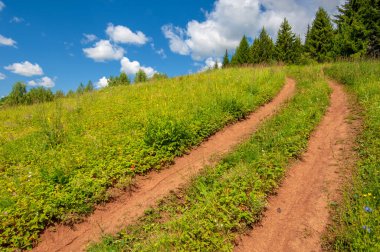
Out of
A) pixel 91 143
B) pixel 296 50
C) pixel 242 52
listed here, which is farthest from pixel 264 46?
pixel 91 143

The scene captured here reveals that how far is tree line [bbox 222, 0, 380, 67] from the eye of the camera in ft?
80.1

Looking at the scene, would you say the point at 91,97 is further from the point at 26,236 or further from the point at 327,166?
the point at 327,166

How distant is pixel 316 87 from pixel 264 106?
11.6ft

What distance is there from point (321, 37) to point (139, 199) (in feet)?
114

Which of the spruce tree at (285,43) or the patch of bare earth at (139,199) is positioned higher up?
the spruce tree at (285,43)

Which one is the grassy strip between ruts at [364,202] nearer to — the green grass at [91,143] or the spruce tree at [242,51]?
the green grass at [91,143]

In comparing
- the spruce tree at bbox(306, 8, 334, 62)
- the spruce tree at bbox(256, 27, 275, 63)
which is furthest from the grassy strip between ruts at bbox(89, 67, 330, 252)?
the spruce tree at bbox(256, 27, 275, 63)

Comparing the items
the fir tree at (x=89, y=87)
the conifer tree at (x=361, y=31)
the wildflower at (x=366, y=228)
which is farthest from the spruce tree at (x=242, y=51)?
the wildflower at (x=366, y=228)

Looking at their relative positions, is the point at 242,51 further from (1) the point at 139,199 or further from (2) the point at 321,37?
(1) the point at 139,199

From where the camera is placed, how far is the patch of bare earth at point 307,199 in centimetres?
412

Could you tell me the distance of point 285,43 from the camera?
121ft

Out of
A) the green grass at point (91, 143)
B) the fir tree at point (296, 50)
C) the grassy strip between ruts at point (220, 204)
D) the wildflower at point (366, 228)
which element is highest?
the fir tree at point (296, 50)

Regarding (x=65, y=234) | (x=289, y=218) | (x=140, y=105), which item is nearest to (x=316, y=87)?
(x=140, y=105)

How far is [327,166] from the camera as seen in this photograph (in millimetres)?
6023
